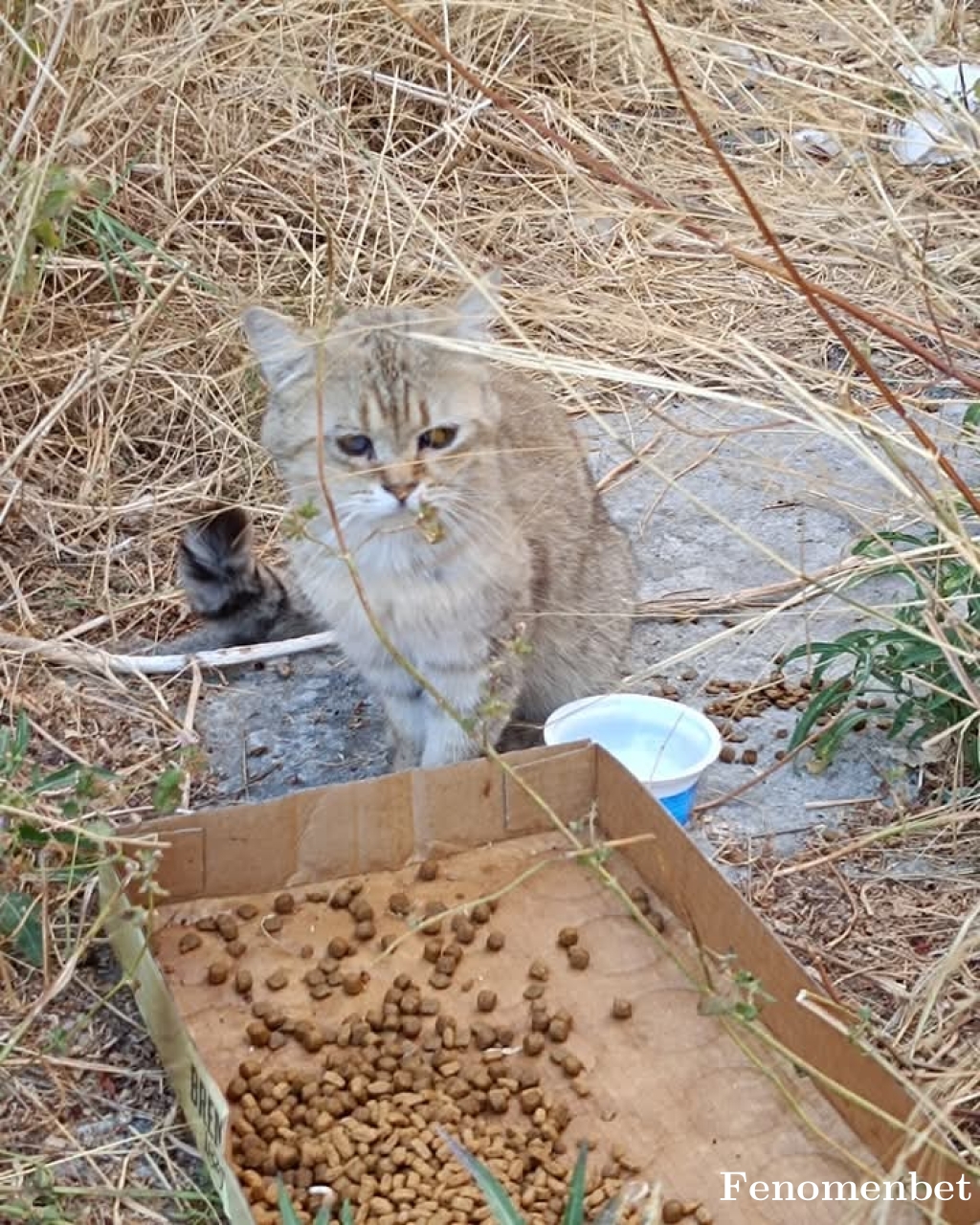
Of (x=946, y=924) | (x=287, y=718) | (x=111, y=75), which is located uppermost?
(x=111, y=75)

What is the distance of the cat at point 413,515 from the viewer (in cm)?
271

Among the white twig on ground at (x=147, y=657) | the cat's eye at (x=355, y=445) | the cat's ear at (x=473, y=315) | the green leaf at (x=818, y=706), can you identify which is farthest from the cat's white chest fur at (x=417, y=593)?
the green leaf at (x=818, y=706)

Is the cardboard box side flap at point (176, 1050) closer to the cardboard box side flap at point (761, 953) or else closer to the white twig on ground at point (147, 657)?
the cardboard box side flap at point (761, 953)

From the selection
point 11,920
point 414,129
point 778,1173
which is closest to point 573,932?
point 778,1173

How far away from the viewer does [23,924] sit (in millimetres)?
2361

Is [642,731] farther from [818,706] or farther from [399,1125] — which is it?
[399,1125]

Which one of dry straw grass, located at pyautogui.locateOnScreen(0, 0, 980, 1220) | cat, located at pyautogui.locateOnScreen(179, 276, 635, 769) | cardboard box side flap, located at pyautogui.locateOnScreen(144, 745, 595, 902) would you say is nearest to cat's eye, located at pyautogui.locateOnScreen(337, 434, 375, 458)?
cat, located at pyautogui.locateOnScreen(179, 276, 635, 769)

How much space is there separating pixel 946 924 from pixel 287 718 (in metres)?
1.32

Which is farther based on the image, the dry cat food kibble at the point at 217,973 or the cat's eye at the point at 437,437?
the cat's eye at the point at 437,437

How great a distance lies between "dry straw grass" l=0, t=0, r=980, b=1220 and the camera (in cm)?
280

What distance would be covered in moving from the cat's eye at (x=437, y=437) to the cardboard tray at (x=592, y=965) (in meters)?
0.55

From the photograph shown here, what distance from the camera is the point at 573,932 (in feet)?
8.18

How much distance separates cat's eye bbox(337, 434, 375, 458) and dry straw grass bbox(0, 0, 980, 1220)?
370 millimetres

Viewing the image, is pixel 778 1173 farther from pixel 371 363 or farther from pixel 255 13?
pixel 255 13
